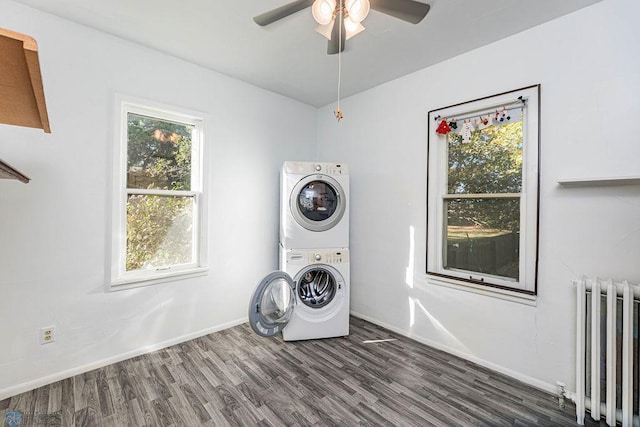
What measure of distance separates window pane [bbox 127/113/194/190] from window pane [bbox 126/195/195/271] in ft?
0.48

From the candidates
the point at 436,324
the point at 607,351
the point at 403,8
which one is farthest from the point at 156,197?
the point at 607,351

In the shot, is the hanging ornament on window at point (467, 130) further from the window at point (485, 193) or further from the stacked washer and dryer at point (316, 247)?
the stacked washer and dryer at point (316, 247)

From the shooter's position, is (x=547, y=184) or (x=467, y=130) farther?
(x=467, y=130)

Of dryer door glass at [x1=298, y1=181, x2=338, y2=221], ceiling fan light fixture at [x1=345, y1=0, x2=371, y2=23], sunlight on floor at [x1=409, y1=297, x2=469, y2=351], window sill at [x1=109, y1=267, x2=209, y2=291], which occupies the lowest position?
sunlight on floor at [x1=409, y1=297, x2=469, y2=351]

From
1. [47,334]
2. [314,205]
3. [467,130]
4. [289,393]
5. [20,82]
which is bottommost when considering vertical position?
[289,393]

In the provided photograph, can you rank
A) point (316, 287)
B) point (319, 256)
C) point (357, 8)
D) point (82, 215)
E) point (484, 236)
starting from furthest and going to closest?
point (316, 287) < point (319, 256) < point (484, 236) < point (82, 215) < point (357, 8)

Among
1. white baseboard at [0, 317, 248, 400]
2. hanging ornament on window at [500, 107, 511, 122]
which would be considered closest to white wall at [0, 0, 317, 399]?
white baseboard at [0, 317, 248, 400]

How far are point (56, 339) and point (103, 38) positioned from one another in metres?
2.25

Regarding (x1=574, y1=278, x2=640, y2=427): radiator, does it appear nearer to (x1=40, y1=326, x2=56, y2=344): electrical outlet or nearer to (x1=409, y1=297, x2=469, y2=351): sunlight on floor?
(x1=409, y1=297, x2=469, y2=351): sunlight on floor

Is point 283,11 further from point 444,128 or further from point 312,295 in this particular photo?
point 312,295

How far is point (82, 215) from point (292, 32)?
2083mm

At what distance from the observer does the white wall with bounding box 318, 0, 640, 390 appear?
1719 millimetres

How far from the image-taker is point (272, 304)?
237cm

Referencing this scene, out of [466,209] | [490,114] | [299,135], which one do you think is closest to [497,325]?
[466,209]
